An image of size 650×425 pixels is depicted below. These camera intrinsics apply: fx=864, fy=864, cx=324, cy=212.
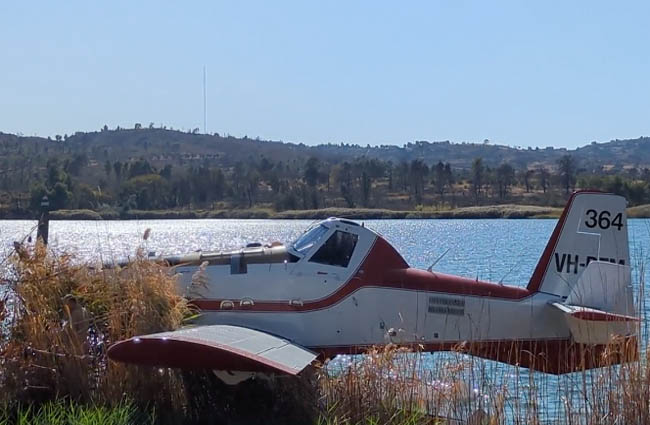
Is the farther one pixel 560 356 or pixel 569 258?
pixel 569 258

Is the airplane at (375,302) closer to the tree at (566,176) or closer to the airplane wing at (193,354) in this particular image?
the airplane wing at (193,354)

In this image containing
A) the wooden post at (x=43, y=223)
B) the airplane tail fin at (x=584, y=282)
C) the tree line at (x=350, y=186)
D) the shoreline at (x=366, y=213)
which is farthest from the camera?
the tree line at (x=350, y=186)

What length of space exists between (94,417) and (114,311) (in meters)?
1.28

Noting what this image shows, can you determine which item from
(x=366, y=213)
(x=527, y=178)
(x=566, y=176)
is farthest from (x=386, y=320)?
(x=527, y=178)

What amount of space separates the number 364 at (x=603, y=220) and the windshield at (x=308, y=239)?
10.4 ft

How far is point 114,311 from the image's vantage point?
6961mm

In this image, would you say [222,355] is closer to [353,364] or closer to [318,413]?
[318,413]

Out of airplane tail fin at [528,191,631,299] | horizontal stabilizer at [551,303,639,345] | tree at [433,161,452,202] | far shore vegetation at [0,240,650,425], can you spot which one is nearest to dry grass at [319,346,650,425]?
far shore vegetation at [0,240,650,425]

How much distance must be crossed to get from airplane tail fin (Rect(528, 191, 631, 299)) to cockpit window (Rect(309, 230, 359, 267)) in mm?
2267

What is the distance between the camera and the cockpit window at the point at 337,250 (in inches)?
351

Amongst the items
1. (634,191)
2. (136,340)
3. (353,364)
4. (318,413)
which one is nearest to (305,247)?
(353,364)

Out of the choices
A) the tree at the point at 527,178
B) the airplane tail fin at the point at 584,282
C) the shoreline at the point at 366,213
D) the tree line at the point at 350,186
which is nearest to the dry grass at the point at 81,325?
the airplane tail fin at the point at 584,282

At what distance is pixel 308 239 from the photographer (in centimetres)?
907

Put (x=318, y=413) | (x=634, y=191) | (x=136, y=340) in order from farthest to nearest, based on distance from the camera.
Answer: (x=634, y=191) < (x=318, y=413) < (x=136, y=340)
